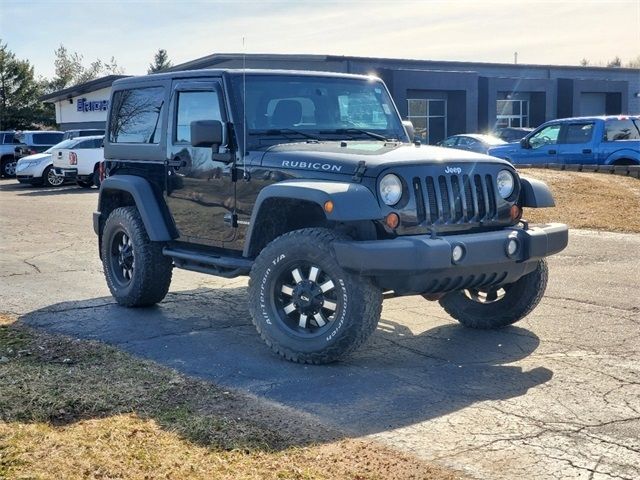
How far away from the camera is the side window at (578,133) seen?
1952 cm

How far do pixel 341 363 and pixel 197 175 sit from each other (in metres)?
2.25

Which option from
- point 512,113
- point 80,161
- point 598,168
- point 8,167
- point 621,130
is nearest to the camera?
point 598,168

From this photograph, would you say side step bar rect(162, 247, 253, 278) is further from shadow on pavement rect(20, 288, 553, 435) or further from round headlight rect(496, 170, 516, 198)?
round headlight rect(496, 170, 516, 198)

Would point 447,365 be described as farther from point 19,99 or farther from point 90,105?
point 19,99

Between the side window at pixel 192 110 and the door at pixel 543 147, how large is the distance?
542 inches

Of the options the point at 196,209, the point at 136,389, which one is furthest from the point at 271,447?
the point at 196,209

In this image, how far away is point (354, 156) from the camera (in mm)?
6309

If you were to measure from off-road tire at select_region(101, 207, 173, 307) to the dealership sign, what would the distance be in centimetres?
3570

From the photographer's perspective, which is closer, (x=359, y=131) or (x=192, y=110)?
(x=359, y=131)

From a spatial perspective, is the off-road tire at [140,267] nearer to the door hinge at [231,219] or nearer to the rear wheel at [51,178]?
the door hinge at [231,219]

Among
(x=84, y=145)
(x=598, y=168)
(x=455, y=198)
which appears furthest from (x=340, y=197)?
(x=84, y=145)

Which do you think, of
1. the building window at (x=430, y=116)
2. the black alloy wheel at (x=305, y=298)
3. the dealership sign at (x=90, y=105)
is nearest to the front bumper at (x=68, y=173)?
the dealership sign at (x=90, y=105)

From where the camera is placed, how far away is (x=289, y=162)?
659 cm

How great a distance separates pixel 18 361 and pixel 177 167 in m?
2.25
